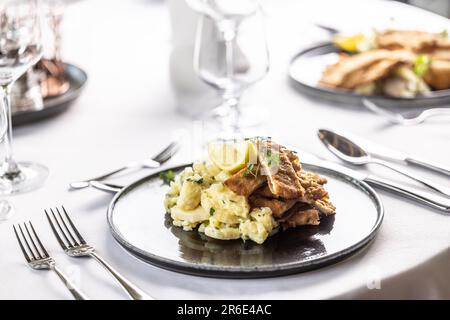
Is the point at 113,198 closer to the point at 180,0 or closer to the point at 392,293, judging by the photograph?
the point at 392,293

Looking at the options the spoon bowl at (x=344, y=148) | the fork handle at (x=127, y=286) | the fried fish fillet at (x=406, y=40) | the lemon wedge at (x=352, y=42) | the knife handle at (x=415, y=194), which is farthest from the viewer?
the lemon wedge at (x=352, y=42)

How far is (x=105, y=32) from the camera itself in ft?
10.3

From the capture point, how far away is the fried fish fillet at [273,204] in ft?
4.73

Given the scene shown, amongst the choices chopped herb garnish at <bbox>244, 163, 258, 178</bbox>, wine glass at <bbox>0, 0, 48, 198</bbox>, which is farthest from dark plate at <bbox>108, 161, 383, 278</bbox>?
wine glass at <bbox>0, 0, 48, 198</bbox>

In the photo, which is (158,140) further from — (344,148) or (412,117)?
(412,117)

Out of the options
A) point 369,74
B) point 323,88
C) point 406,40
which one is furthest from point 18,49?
point 406,40

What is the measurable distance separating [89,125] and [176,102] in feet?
0.92

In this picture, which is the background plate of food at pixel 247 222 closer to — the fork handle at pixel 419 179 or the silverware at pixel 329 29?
the fork handle at pixel 419 179

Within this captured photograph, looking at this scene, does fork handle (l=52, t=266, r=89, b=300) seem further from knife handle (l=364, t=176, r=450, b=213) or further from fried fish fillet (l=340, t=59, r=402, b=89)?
fried fish fillet (l=340, t=59, r=402, b=89)

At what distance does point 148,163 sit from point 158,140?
0.18 metres

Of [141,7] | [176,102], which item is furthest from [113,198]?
[141,7]

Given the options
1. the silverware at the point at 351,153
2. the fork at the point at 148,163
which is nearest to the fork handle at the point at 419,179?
the silverware at the point at 351,153

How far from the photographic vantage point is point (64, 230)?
1.58 m

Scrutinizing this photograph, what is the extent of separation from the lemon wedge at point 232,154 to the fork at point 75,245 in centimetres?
29
